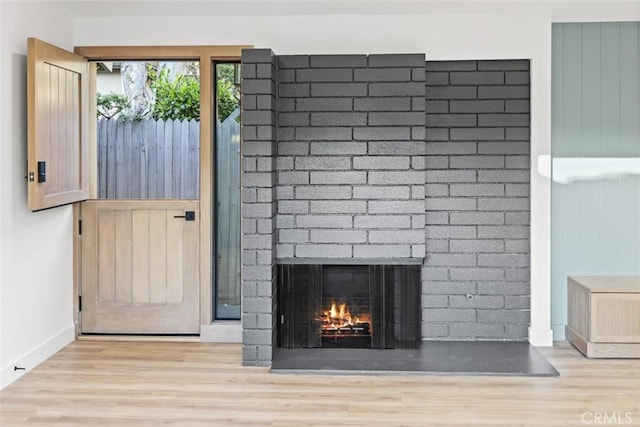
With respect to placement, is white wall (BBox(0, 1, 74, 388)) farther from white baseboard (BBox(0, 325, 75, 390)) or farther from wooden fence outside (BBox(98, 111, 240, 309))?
wooden fence outside (BBox(98, 111, 240, 309))

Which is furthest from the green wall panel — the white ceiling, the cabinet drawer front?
the cabinet drawer front

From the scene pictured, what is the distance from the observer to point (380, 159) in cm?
555

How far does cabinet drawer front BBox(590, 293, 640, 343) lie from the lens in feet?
17.4

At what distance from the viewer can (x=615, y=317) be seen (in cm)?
532

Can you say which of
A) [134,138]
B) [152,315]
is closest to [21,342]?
[152,315]

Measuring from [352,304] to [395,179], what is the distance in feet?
2.94

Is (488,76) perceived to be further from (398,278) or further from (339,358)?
(339,358)

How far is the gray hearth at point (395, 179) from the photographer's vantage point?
206 inches

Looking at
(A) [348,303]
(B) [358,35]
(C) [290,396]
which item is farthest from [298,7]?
(C) [290,396]

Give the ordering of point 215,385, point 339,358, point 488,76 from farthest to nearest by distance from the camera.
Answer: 1. point 488,76
2. point 339,358
3. point 215,385

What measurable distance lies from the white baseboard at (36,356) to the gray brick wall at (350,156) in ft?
5.36

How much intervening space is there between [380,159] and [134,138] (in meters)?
1.82

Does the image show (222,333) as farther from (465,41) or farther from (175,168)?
(465,41)

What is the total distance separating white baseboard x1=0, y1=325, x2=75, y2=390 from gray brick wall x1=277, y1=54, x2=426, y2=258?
163 centimetres
